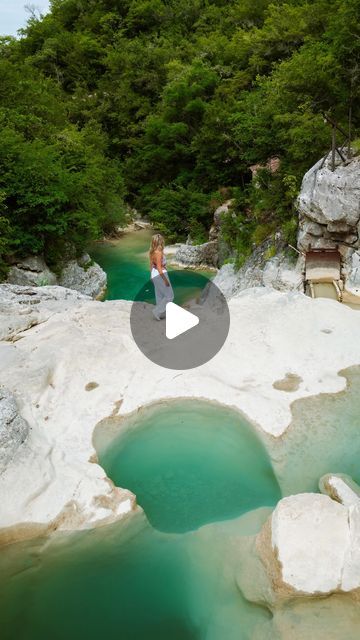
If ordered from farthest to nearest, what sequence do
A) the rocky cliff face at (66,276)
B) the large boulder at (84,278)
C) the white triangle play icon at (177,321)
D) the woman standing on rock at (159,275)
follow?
the large boulder at (84,278) → the rocky cliff face at (66,276) → the white triangle play icon at (177,321) → the woman standing on rock at (159,275)

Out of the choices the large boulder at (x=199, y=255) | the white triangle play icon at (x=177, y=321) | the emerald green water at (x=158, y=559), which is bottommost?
the large boulder at (x=199, y=255)

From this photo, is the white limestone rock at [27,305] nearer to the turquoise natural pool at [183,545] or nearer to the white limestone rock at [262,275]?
the turquoise natural pool at [183,545]

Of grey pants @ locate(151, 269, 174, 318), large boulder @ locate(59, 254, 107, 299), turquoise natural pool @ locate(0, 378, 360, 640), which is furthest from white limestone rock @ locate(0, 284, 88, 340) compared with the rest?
large boulder @ locate(59, 254, 107, 299)

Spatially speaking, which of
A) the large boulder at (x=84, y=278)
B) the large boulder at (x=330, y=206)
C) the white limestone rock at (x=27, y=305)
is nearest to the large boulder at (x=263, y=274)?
the large boulder at (x=330, y=206)

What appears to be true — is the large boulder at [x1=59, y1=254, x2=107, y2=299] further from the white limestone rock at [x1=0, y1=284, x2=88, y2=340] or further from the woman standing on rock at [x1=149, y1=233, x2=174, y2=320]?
the woman standing on rock at [x1=149, y1=233, x2=174, y2=320]
